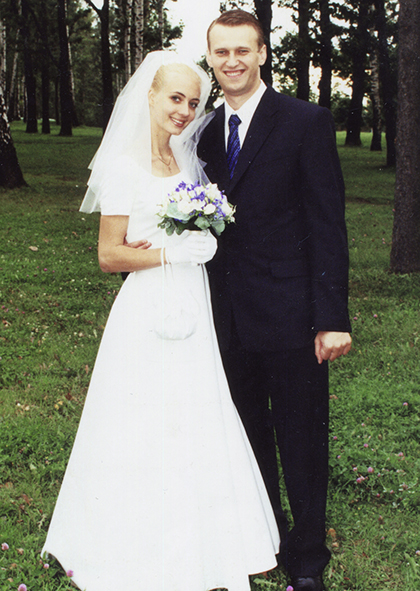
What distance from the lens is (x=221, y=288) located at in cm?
318

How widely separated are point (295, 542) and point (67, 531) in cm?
121

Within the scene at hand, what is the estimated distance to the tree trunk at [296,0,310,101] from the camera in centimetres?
2186

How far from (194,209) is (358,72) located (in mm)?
27170

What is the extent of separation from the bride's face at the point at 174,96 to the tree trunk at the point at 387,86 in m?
19.6

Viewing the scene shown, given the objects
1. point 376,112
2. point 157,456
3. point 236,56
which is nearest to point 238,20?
→ point 236,56

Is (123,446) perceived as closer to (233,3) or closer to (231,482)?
(231,482)

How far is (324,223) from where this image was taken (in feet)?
9.51

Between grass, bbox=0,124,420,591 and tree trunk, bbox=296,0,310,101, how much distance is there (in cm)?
1325

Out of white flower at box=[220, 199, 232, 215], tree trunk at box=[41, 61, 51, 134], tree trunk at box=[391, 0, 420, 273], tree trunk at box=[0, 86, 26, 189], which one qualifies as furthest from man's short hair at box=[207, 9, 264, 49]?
tree trunk at box=[41, 61, 51, 134]

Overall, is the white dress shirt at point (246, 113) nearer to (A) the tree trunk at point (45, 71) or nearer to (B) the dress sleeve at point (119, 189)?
(B) the dress sleeve at point (119, 189)

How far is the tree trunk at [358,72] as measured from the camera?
74.4ft

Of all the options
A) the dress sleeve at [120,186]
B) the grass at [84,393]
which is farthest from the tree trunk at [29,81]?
the dress sleeve at [120,186]

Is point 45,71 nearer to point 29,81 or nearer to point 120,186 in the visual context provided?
point 29,81

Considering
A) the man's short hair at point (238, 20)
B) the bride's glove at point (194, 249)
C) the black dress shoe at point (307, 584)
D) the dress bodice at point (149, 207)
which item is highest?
the man's short hair at point (238, 20)
